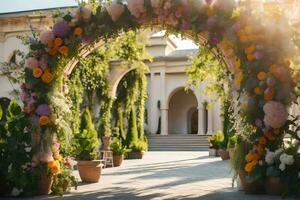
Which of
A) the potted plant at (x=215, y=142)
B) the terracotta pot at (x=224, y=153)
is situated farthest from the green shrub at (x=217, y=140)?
the terracotta pot at (x=224, y=153)

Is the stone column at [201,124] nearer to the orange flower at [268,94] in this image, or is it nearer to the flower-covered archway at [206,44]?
the flower-covered archway at [206,44]

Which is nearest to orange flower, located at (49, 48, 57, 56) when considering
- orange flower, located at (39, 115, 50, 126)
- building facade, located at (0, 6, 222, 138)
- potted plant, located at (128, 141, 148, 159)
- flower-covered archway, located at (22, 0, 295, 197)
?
flower-covered archway, located at (22, 0, 295, 197)

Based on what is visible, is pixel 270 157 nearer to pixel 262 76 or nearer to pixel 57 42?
pixel 262 76

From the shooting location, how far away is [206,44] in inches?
369

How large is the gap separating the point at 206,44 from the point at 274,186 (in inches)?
125

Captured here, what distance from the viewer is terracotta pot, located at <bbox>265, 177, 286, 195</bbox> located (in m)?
9.02

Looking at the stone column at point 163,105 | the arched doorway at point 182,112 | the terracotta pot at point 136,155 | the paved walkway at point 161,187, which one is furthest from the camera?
the arched doorway at point 182,112

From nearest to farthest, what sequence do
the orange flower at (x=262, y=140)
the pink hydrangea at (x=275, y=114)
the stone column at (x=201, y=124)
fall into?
the pink hydrangea at (x=275, y=114) < the orange flower at (x=262, y=140) < the stone column at (x=201, y=124)

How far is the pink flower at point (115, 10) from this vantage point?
9188 mm

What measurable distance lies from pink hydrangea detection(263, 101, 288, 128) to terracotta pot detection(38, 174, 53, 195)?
4.49 metres

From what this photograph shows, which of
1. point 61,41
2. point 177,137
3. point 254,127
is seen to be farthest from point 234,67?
point 177,137

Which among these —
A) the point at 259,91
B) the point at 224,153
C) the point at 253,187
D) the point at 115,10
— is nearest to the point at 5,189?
the point at 115,10

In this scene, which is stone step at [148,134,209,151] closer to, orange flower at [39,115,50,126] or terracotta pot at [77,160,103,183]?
terracotta pot at [77,160,103,183]

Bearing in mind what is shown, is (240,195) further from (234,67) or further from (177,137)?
(177,137)
